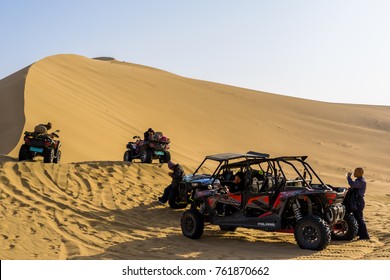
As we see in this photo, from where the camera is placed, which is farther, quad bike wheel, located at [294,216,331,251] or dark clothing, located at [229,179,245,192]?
dark clothing, located at [229,179,245,192]

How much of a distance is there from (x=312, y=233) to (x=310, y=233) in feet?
0.11

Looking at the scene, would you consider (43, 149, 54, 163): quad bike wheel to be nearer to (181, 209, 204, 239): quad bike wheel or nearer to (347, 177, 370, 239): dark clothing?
(181, 209, 204, 239): quad bike wheel

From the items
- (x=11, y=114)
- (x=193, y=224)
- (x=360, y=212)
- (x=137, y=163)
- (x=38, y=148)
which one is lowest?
(x=193, y=224)

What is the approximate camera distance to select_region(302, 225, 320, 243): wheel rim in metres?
7.95

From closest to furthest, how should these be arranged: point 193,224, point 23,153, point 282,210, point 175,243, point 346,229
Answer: point 282,210 → point 175,243 → point 346,229 → point 193,224 → point 23,153

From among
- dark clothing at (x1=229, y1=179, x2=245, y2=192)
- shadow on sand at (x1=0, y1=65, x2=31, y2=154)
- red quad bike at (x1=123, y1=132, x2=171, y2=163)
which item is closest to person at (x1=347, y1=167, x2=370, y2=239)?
dark clothing at (x1=229, y1=179, x2=245, y2=192)

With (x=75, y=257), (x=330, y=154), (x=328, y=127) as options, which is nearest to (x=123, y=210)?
(x=75, y=257)

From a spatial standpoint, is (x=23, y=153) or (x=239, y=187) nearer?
(x=239, y=187)

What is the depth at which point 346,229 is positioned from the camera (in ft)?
29.8

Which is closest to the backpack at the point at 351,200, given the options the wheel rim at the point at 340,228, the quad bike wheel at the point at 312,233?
the wheel rim at the point at 340,228

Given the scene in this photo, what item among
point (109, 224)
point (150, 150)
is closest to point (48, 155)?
point (150, 150)

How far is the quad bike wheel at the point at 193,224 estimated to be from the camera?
9258mm

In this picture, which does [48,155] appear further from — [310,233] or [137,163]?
[310,233]

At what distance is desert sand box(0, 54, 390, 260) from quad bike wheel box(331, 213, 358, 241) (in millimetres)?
161
